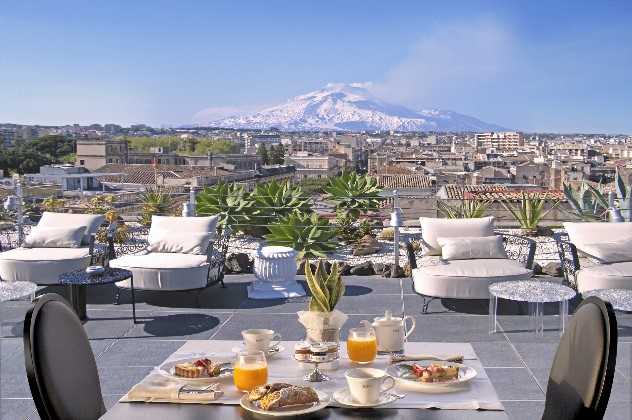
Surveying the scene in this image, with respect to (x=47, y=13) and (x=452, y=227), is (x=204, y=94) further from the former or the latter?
(x=452, y=227)

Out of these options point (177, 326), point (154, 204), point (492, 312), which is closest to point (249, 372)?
point (177, 326)

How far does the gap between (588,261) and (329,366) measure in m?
3.94

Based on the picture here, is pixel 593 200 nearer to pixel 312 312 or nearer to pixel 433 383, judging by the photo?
pixel 312 312

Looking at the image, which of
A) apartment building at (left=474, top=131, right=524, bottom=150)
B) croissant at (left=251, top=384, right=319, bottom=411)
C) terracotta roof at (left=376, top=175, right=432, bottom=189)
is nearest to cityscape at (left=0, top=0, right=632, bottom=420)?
croissant at (left=251, top=384, right=319, bottom=411)

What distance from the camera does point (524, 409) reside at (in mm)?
3062

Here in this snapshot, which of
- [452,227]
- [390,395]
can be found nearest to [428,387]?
[390,395]

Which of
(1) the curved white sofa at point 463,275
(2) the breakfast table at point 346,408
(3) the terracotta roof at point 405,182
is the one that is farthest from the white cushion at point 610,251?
(3) the terracotta roof at point 405,182

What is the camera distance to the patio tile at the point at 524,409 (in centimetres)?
297

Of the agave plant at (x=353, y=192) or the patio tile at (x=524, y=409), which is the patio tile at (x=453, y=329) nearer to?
the patio tile at (x=524, y=409)

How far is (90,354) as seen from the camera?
196 cm

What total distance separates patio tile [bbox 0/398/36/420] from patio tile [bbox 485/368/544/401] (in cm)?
203

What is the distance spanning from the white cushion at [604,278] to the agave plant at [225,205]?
522 cm

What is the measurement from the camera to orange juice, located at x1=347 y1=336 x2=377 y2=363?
1988 millimetres

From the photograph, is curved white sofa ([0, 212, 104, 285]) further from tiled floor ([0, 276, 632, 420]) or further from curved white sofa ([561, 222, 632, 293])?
curved white sofa ([561, 222, 632, 293])
